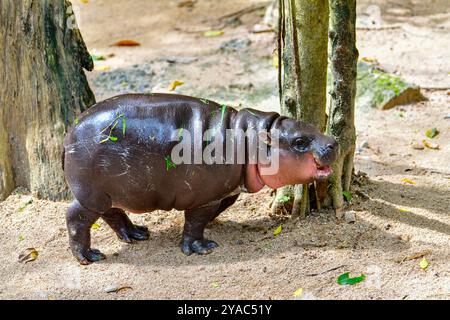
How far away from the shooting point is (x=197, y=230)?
18.5 ft

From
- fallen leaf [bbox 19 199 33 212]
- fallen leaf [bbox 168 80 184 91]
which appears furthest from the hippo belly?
fallen leaf [bbox 168 80 184 91]

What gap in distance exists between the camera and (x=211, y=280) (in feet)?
17.1

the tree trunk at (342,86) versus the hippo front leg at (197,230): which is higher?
the tree trunk at (342,86)

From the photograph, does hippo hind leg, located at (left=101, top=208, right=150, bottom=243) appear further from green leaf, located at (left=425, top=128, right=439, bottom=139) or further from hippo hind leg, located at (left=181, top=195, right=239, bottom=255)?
green leaf, located at (left=425, top=128, right=439, bottom=139)

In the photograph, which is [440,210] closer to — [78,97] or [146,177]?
[146,177]

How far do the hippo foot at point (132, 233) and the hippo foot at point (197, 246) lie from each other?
0.43 meters

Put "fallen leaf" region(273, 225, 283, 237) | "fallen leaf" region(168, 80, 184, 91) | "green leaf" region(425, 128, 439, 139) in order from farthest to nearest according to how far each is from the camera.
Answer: "fallen leaf" region(168, 80, 184, 91)
"green leaf" region(425, 128, 439, 139)
"fallen leaf" region(273, 225, 283, 237)

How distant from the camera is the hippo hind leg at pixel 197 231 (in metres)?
5.59

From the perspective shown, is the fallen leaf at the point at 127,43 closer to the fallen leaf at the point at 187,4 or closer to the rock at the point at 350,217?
the fallen leaf at the point at 187,4

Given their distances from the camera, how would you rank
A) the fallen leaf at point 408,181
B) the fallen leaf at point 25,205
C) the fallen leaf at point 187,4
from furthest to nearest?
the fallen leaf at point 187,4 < the fallen leaf at point 408,181 < the fallen leaf at point 25,205

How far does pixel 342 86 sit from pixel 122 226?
7.05ft

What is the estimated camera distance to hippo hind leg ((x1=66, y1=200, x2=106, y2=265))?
5.45m

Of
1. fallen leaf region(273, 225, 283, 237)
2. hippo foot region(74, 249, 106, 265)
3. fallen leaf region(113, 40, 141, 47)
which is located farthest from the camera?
fallen leaf region(113, 40, 141, 47)

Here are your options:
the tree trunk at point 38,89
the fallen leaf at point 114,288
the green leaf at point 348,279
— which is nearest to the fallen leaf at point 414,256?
the green leaf at point 348,279
